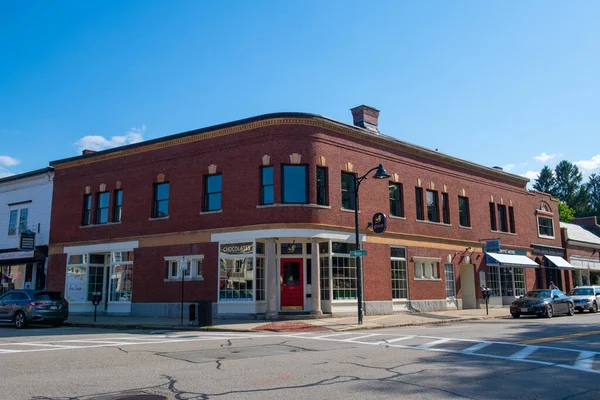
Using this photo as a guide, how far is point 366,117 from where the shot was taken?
27.7 m

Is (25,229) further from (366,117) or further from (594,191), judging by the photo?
(594,191)

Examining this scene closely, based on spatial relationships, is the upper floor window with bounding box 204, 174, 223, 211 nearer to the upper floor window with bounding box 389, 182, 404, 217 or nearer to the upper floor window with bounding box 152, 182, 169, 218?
the upper floor window with bounding box 152, 182, 169, 218

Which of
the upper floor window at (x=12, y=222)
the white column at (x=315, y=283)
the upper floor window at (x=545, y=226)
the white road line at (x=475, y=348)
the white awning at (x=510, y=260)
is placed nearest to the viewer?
the white road line at (x=475, y=348)

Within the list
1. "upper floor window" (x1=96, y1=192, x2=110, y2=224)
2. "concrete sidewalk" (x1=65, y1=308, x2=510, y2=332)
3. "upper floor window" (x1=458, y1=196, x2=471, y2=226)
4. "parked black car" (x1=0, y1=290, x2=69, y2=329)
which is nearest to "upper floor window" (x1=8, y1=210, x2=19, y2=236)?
"upper floor window" (x1=96, y1=192, x2=110, y2=224)

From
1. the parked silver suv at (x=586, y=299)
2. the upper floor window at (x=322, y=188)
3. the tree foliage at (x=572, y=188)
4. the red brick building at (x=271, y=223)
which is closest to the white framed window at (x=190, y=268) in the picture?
the red brick building at (x=271, y=223)

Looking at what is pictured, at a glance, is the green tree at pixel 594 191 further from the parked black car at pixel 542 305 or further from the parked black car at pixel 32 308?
the parked black car at pixel 32 308

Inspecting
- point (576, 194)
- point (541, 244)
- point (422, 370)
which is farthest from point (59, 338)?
point (576, 194)

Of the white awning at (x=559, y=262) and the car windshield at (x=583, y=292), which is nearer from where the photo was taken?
the car windshield at (x=583, y=292)

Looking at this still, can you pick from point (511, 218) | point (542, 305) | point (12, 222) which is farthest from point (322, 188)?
point (12, 222)

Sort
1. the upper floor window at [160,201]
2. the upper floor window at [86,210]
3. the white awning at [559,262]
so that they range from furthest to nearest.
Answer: the white awning at [559,262]
the upper floor window at [86,210]
the upper floor window at [160,201]

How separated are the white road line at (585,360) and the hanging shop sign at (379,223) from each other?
11.9 metres

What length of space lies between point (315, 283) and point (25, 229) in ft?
67.1

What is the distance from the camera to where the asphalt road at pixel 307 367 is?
305 inches

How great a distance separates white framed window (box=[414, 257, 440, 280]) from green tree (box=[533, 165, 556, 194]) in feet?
245
